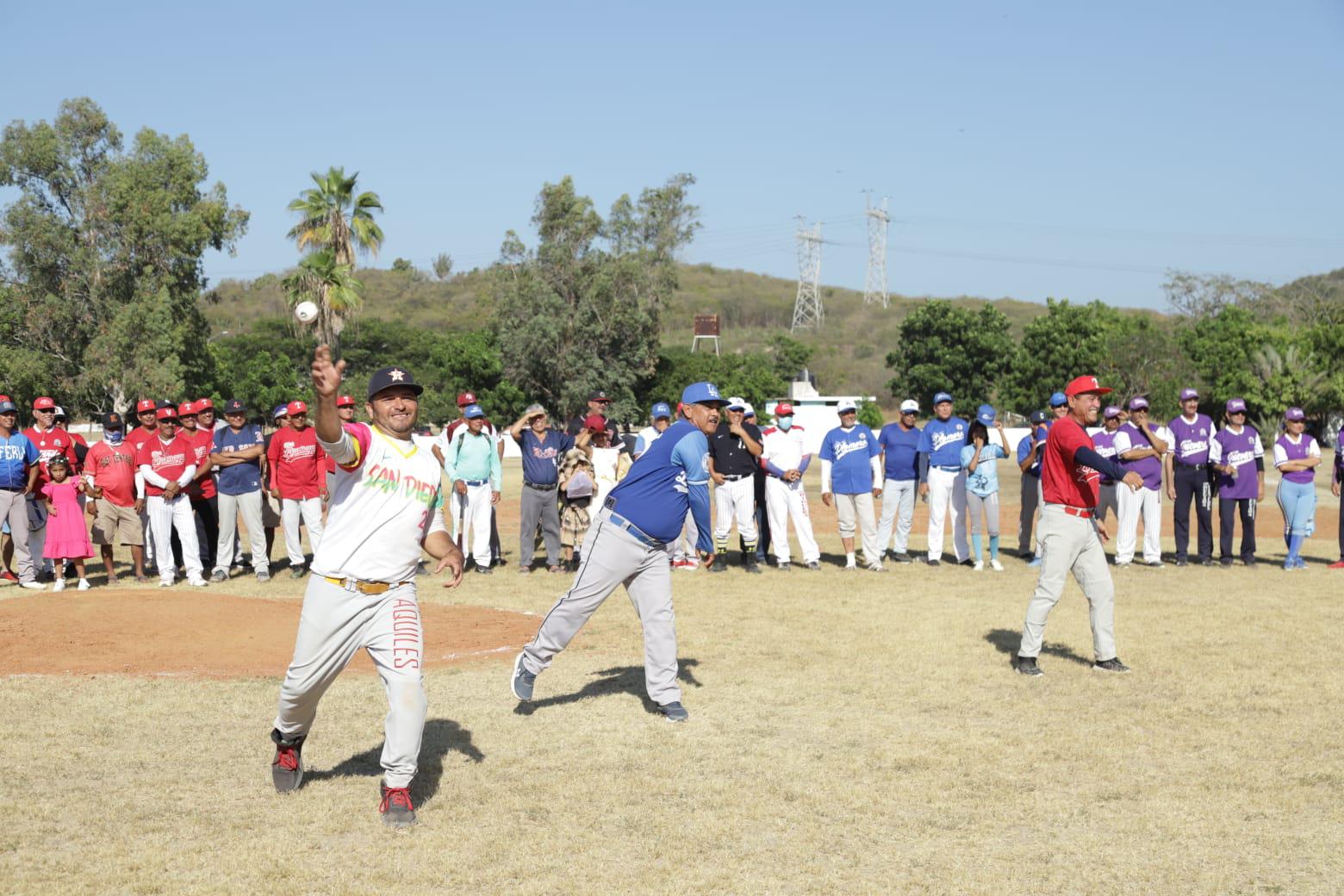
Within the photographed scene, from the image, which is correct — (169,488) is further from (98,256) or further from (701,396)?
(98,256)

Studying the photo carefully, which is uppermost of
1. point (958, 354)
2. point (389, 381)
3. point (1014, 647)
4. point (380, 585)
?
point (958, 354)

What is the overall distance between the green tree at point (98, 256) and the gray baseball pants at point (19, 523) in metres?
30.4

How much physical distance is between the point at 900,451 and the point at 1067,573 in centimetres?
643

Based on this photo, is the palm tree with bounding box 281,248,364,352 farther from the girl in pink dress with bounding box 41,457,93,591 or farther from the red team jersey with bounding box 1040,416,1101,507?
the red team jersey with bounding box 1040,416,1101,507

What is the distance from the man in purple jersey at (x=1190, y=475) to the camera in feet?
50.9

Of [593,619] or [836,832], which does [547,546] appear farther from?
[836,832]

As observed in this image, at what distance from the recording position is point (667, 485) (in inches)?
311

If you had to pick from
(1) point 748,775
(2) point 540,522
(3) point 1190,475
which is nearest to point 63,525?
(2) point 540,522

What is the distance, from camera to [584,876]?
515 centimetres

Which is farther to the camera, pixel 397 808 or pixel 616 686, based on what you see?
pixel 616 686

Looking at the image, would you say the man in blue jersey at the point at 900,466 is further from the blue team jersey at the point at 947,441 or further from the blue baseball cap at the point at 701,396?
the blue baseball cap at the point at 701,396

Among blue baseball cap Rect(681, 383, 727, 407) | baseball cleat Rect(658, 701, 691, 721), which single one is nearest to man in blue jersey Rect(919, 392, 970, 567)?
blue baseball cap Rect(681, 383, 727, 407)

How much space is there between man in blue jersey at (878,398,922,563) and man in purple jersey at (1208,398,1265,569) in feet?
13.2

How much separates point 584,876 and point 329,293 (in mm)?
33942
